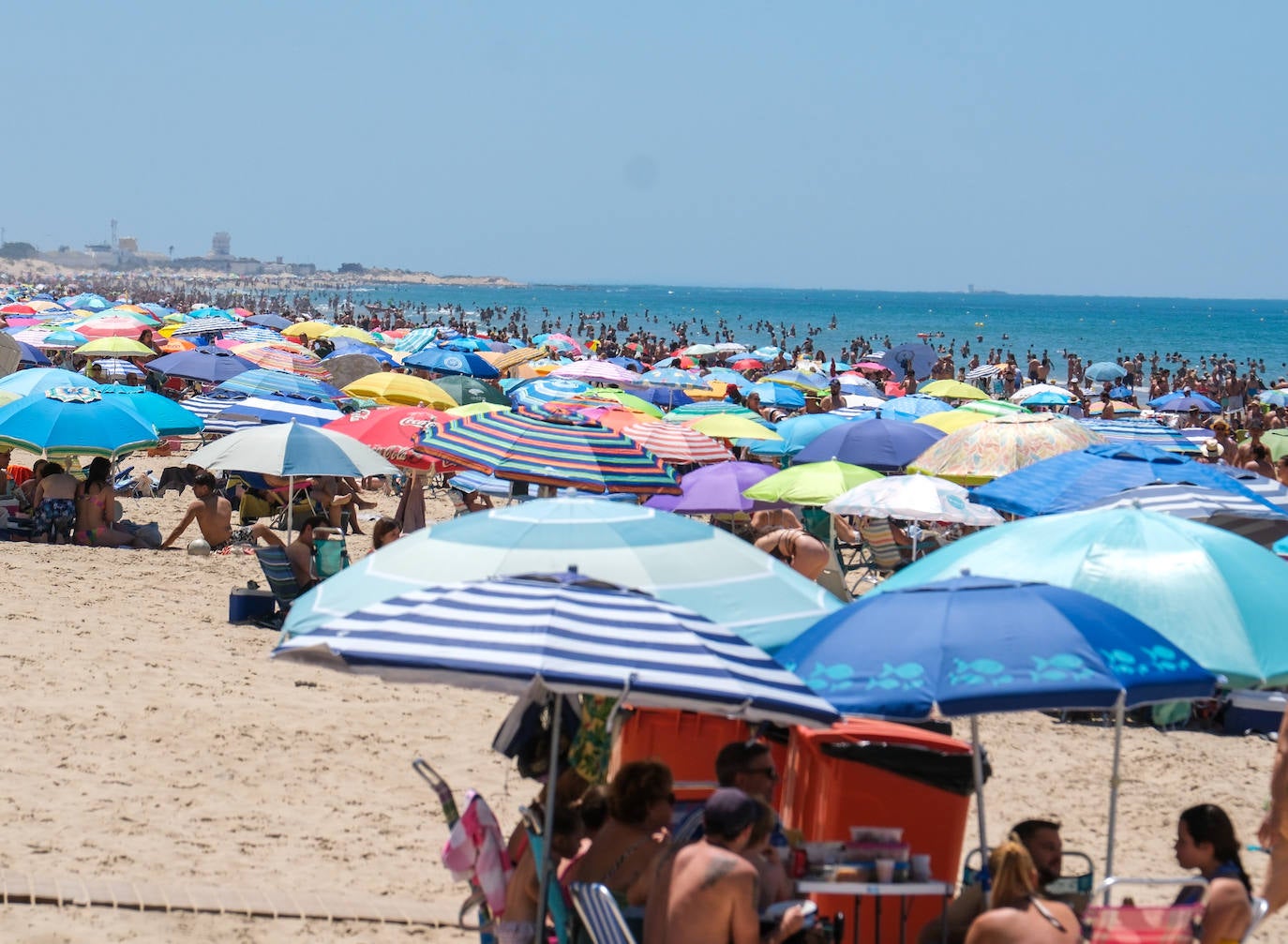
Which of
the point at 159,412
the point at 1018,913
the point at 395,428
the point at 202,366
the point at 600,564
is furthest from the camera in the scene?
the point at 202,366

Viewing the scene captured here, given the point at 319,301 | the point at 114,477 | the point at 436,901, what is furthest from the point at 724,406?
the point at 319,301

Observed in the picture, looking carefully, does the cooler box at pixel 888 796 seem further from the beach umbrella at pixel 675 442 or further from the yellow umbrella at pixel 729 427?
the yellow umbrella at pixel 729 427

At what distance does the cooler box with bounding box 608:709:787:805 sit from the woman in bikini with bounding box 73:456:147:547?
25.7ft

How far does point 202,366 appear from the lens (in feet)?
62.8

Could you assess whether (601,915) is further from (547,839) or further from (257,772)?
(257,772)

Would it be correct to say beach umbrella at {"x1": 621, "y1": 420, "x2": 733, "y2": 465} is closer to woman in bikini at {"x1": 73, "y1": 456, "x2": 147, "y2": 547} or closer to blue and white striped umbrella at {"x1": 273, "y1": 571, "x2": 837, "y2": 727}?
woman in bikini at {"x1": 73, "y1": 456, "x2": 147, "y2": 547}

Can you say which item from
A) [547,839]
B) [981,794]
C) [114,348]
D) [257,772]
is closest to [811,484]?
[257,772]

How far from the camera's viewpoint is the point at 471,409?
13.7m

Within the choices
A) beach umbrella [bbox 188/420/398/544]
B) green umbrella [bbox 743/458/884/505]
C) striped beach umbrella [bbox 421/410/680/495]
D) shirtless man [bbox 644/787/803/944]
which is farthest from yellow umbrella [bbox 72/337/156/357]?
shirtless man [bbox 644/787/803/944]

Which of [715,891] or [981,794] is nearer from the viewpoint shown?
[715,891]

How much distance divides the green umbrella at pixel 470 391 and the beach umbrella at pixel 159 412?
190 inches

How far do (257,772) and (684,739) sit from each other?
8.12 feet

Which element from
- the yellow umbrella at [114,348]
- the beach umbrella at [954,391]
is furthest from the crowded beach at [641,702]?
the yellow umbrella at [114,348]

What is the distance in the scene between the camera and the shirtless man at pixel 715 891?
3729mm
